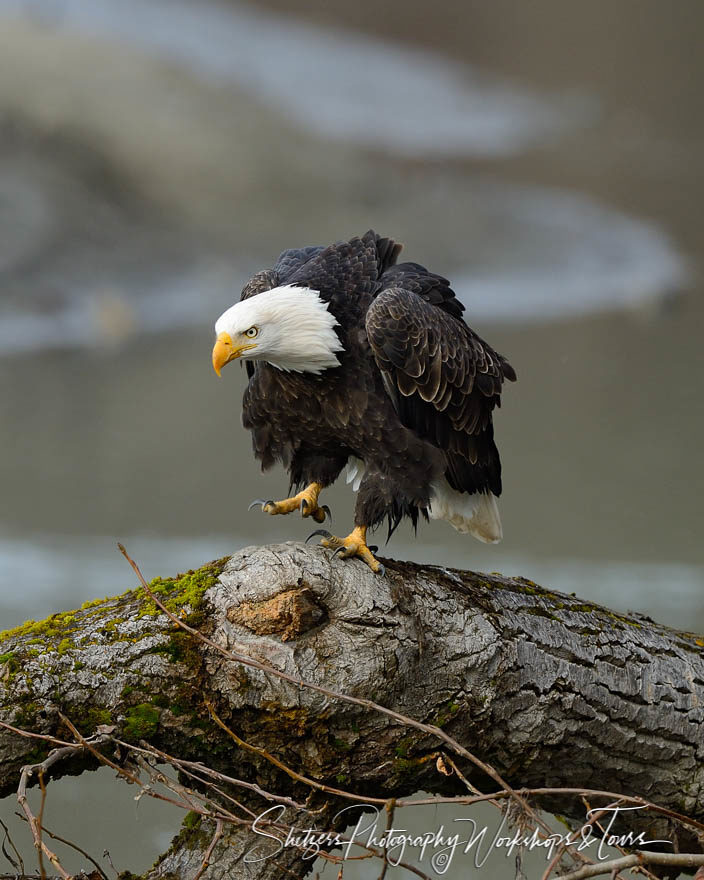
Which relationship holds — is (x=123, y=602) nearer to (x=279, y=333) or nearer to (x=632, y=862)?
(x=279, y=333)

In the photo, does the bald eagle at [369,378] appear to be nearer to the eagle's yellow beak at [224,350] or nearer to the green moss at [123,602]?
the eagle's yellow beak at [224,350]

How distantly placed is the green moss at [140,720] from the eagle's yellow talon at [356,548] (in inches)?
22.0

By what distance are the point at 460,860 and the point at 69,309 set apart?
7.22 metres

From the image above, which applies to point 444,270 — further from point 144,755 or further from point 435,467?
point 144,755

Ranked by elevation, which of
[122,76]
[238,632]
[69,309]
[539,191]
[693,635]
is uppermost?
[539,191]

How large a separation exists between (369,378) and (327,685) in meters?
0.84

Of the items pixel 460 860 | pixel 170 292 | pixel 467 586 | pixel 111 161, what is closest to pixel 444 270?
pixel 170 292

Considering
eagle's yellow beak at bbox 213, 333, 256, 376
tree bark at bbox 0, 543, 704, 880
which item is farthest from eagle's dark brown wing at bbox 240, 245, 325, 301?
tree bark at bbox 0, 543, 704, 880

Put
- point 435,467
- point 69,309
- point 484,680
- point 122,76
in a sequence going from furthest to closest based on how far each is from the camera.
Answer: point 69,309, point 122,76, point 435,467, point 484,680

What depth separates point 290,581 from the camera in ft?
6.70

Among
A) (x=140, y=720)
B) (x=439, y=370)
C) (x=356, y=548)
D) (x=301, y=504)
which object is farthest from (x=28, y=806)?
(x=439, y=370)

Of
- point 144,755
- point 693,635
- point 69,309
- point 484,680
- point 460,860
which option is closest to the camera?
point 144,755

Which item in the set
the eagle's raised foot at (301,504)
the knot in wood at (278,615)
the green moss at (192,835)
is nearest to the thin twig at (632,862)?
the knot in wood at (278,615)

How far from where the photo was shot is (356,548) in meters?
2.34
